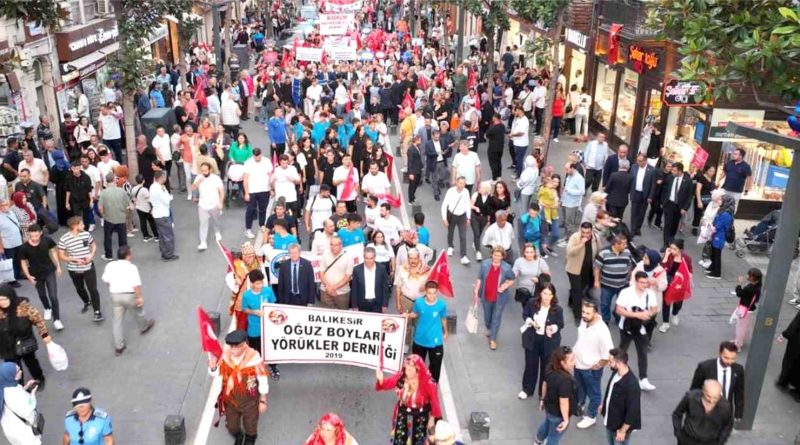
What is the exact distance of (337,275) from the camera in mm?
9789

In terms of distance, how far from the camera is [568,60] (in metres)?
27.5

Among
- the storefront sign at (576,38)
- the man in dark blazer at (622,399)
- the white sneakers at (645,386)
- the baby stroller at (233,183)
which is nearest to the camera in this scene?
the man in dark blazer at (622,399)

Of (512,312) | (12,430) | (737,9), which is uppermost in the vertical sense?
(737,9)

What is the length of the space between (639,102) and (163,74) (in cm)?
1559

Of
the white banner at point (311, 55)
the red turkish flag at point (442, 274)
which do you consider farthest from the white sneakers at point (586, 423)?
the white banner at point (311, 55)

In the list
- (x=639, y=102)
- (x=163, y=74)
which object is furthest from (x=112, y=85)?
(x=639, y=102)

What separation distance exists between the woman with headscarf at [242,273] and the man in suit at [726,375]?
502cm

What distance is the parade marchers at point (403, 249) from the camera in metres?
7.15

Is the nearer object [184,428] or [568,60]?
[184,428]

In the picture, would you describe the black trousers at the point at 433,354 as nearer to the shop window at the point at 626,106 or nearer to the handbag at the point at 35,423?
the handbag at the point at 35,423

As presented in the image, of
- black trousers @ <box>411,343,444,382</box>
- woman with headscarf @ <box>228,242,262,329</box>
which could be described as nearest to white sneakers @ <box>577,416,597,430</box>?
black trousers @ <box>411,343,444,382</box>

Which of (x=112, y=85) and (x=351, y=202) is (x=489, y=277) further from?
(x=112, y=85)

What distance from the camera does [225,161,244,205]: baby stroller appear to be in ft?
48.7

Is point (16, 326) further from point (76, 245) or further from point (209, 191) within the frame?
point (209, 191)
